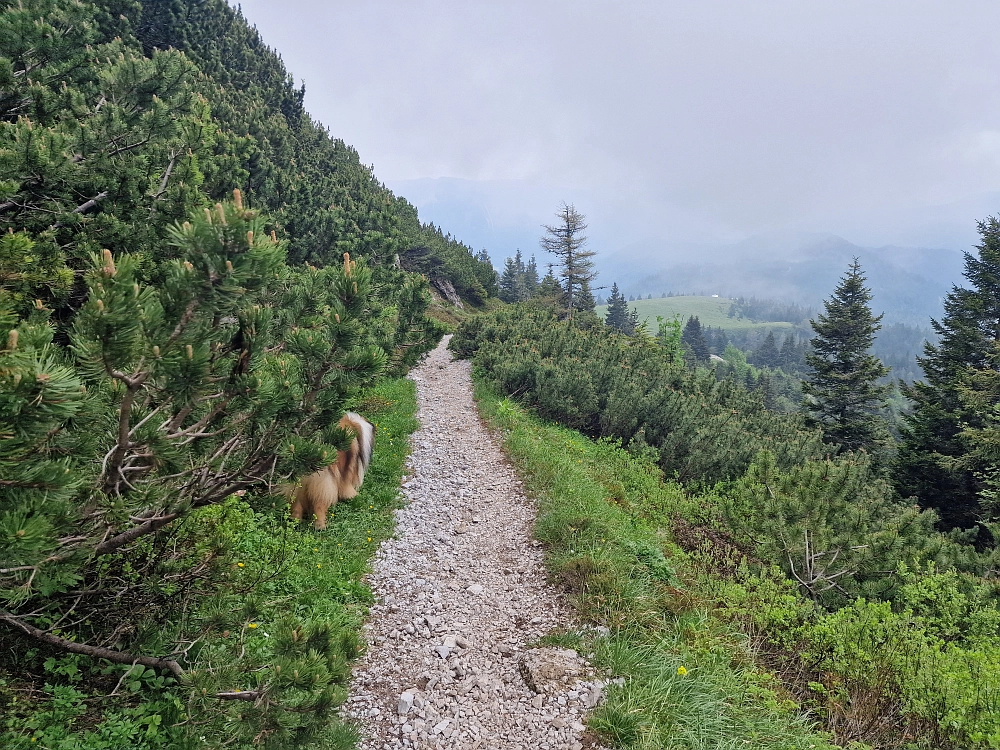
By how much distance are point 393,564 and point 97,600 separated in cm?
372

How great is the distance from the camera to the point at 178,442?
3.05m

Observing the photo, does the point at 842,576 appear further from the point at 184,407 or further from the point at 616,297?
the point at 616,297

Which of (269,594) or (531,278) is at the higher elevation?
(531,278)

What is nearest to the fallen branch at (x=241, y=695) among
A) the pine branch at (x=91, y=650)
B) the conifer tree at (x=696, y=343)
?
the pine branch at (x=91, y=650)

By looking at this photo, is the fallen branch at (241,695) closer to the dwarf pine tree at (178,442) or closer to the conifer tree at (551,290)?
the dwarf pine tree at (178,442)

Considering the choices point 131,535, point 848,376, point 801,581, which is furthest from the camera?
point 848,376

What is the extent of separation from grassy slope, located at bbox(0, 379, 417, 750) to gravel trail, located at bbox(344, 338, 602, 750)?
356mm

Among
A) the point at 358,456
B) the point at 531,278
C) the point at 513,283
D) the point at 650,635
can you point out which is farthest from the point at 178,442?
the point at 531,278

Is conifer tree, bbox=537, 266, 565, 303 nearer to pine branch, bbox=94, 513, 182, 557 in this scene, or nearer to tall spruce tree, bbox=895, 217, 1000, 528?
tall spruce tree, bbox=895, 217, 1000, 528

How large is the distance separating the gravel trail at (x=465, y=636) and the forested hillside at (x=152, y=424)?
561 millimetres

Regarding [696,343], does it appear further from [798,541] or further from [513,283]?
[798,541]

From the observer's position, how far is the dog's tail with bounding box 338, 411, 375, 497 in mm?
8250

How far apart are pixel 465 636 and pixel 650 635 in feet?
7.09

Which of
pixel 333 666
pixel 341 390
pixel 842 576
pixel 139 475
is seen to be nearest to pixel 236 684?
pixel 333 666
